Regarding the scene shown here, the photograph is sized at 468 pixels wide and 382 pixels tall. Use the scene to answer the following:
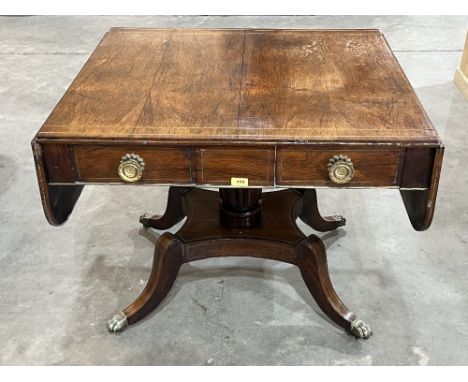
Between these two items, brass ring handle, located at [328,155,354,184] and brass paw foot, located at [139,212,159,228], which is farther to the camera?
brass paw foot, located at [139,212,159,228]

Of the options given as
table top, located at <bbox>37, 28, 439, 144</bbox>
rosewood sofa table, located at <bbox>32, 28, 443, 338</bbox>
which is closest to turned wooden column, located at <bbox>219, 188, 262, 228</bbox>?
rosewood sofa table, located at <bbox>32, 28, 443, 338</bbox>

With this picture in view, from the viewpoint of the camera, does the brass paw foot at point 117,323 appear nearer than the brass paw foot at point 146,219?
Yes

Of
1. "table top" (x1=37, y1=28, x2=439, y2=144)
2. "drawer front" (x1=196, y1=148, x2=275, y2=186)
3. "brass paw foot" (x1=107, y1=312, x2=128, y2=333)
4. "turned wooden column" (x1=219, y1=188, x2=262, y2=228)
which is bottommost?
"brass paw foot" (x1=107, y1=312, x2=128, y2=333)

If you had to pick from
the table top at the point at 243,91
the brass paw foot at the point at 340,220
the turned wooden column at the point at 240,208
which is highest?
the table top at the point at 243,91

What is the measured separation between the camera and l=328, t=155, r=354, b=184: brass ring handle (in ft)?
4.44

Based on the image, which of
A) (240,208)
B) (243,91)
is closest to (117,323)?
(240,208)

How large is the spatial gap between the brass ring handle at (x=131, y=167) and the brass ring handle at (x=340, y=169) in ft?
1.50

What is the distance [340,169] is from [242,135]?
0.82 ft

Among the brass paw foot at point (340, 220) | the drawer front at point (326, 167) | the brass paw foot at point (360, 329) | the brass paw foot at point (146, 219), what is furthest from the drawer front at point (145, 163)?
the brass paw foot at point (340, 220)

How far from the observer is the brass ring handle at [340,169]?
4.44ft

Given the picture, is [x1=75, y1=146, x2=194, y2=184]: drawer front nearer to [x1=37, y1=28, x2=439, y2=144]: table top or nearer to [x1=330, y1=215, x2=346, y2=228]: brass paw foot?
[x1=37, y1=28, x2=439, y2=144]: table top

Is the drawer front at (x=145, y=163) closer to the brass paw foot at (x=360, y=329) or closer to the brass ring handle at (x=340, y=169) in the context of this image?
the brass ring handle at (x=340, y=169)
